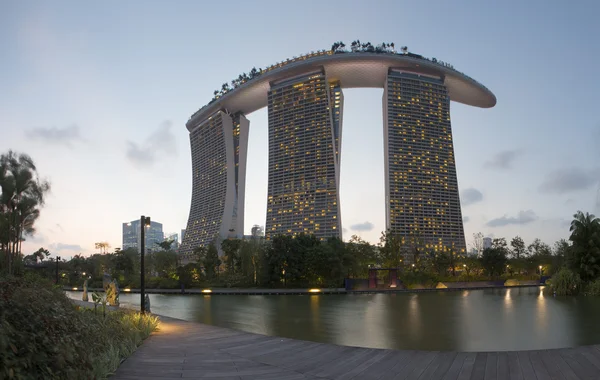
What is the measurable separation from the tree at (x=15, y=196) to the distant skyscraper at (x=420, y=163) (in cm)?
8644

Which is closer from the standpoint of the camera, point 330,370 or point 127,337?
point 330,370

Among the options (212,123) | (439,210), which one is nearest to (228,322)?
(439,210)

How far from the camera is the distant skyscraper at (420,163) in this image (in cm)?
10650

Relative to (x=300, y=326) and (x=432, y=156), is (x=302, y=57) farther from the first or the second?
(x=300, y=326)

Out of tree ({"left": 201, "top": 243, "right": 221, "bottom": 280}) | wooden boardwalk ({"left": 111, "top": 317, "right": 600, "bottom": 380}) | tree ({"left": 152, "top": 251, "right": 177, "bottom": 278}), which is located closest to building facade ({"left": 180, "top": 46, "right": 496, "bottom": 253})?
tree ({"left": 152, "top": 251, "right": 177, "bottom": 278})

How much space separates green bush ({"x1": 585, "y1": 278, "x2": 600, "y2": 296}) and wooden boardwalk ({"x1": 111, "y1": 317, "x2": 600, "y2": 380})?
30.7 meters

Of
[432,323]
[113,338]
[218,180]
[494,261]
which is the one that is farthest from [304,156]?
[113,338]

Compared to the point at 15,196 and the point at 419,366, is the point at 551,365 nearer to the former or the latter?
the point at 419,366

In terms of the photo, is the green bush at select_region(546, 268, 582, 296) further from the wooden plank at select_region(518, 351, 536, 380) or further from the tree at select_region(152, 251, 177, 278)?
the tree at select_region(152, 251, 177, 278)

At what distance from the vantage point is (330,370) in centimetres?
832

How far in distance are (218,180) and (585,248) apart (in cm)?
10391

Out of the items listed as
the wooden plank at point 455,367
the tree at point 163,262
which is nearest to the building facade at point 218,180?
the tree at point 163,262

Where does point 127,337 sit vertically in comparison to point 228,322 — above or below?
above

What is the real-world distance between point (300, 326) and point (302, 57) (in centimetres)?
10443
